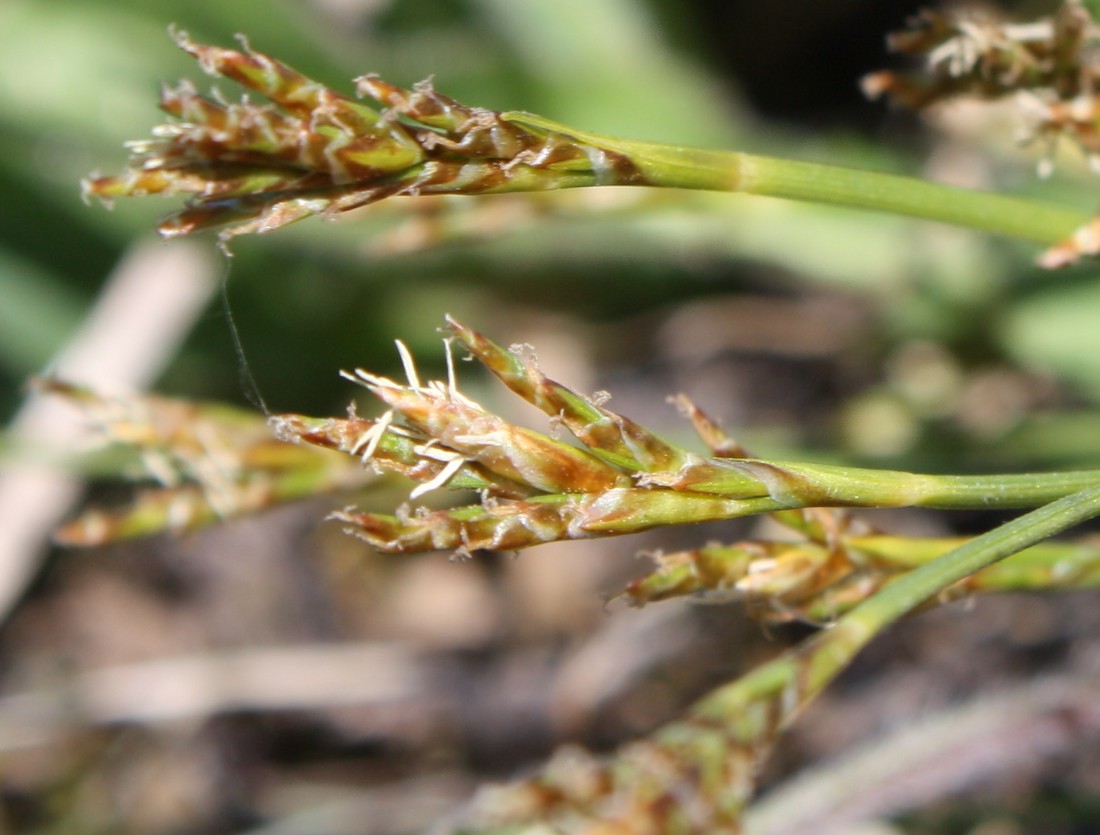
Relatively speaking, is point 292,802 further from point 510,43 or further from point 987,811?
point 510,43

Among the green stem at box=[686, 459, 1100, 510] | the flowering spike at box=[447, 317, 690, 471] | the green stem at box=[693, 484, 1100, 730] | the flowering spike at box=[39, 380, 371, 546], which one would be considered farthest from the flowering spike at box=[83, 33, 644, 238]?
the flowering spike at box=[39, 380, 371, 546]

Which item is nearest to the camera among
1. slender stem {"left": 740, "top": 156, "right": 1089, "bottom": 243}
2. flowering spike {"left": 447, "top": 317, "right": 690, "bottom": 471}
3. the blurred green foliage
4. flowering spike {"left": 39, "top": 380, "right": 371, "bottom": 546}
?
flowering spike {"left": 447, "top": 317, "right": 690, "bottom": 471}

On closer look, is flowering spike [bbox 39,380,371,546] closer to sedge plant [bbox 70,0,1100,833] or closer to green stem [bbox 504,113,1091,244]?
sedge plant [bbox 70,0,1100,833]

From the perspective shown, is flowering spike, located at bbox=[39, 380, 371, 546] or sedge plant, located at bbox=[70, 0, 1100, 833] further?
flowering spike, located at bbox=[39, 380, 371, 546]

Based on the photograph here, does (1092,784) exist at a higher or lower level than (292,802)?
higher

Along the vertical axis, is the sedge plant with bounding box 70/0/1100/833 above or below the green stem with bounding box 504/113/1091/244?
below

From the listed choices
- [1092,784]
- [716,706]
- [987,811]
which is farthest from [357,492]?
[1092,784]

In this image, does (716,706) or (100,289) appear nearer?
(716,706)

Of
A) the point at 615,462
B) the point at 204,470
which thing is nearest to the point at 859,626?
the point at 615,462

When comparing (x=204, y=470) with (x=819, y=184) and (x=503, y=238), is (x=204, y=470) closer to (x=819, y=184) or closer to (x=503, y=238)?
(x=819, y=184)

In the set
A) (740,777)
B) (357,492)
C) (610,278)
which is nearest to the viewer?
(740,777)
